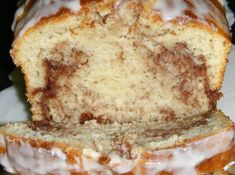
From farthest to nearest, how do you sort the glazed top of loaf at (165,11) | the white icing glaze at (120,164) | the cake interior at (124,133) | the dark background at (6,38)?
the dark background at (6,38)
the glazed top of loaf at (165,11)
the cake interior at (124,133)
the white icing glaze at (120,164)

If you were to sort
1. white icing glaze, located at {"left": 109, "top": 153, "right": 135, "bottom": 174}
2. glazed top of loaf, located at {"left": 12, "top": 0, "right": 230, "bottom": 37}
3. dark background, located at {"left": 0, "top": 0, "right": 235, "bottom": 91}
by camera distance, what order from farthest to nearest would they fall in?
dark background, located at {"left": 0, "top": 0, "right": 235, "bottom": 91}
glazed top of loaf, located at {"left": 12, "top": 0, "right": 230, "bottom": 37}
white icing glaze, located at {"left": 109, "top": 153, "right": 135, "bottom": 174}

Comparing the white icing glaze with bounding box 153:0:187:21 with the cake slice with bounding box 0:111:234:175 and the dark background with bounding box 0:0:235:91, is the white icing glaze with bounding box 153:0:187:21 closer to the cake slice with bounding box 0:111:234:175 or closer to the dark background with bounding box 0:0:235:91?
the cake slice with bounding box 0:111:234:175

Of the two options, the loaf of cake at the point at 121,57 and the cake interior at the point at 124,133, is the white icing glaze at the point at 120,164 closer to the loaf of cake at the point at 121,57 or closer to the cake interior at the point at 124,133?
the cake interior at the point at 124,133

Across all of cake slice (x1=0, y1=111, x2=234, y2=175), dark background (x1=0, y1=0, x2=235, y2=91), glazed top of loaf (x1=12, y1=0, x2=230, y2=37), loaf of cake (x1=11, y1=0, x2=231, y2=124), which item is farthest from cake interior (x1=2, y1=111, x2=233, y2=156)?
dark background (x1=0, y1=0, x2=235, y2=91)

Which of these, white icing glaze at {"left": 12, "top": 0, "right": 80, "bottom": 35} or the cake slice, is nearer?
the cake slice

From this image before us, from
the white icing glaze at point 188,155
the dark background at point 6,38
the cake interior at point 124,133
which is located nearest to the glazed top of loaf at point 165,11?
the cake interior at point 124,133

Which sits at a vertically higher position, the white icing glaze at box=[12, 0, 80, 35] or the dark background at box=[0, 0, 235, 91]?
the white icing glaze at box=[12, 0, 80, 35]

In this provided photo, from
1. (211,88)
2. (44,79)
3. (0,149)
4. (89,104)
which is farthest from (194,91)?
(0,149)
